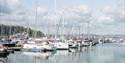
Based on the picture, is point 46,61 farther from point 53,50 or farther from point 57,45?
point 57,45

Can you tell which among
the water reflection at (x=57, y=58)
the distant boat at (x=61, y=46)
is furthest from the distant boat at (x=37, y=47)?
the distant boat at (x=61, y=46)

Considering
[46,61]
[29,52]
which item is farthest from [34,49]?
[46,61]

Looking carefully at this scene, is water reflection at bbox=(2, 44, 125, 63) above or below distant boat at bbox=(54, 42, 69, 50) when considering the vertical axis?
below

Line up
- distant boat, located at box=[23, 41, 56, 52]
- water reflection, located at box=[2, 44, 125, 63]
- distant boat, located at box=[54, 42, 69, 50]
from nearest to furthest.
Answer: water reflection, located at box=[2, 44, 125, 63], distant boat, located at box=[23, 41, 56, 52], distant boat, located at box=[54, 42, 69, 50]

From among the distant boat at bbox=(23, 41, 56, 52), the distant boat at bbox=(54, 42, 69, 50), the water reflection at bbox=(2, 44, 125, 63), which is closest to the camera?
the water reflection at bbox=(2, 44, 125, 63)

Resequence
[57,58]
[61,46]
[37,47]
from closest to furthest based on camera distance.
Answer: [57,58]
[37,47]
[61,46]

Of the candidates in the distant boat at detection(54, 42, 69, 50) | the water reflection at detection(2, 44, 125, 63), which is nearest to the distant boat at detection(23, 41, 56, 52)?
the water reflection at detection(2, 44, 125, 63)

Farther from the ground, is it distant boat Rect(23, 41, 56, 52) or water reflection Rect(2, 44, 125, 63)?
distant boat Rect(23, 41, 56, 52)

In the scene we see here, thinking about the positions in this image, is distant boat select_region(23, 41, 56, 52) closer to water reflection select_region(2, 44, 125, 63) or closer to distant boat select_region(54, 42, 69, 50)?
water reflection select_region(2, 44, 125, 63)

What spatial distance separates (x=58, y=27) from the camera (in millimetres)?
116000

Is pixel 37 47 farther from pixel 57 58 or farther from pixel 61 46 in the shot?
pixel 57 58

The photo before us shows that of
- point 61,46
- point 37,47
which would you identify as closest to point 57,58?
point 37,47

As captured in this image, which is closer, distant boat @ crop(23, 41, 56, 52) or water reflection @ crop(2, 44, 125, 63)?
water reflection @ crop(2, 44, 125, 63)

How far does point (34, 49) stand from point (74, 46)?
34585 millimetres
